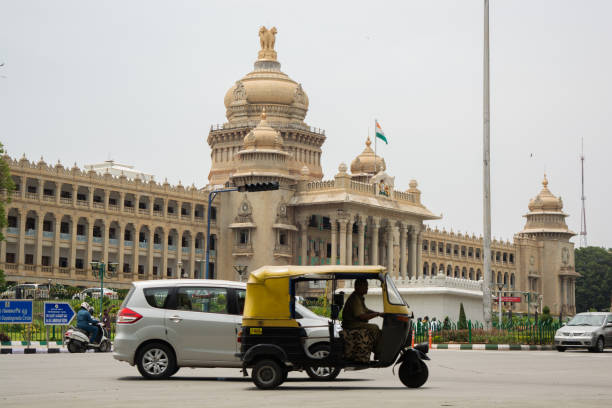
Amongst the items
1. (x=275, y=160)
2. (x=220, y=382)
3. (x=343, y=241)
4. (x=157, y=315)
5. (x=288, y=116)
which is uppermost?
(x=288, y=116)

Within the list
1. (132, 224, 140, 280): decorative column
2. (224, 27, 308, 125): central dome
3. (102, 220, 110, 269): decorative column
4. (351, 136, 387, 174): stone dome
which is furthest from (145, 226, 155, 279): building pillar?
(351, 136, 387, 174): stone dome

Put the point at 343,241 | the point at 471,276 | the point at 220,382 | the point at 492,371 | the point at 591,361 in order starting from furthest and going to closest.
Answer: the point at 471,276
the point at 343,241
the point at 591,361
the point at 492,371
the point at 220,382

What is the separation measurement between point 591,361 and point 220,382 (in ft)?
40.8

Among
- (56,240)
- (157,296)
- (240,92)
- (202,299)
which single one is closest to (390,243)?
(240,92)

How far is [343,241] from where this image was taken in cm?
7412

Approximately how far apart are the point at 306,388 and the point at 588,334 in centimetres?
1905

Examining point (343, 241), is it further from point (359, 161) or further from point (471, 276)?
point (471, 276)

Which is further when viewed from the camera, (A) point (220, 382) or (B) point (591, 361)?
(B) point (591, 361)

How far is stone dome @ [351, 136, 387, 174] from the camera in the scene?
89.7 meters

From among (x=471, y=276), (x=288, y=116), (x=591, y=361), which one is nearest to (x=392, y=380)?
(x=591, y=361)

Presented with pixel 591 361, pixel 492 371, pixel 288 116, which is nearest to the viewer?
pixel 492 371

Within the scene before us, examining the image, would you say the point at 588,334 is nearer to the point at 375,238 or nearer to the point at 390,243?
the point at 375,238

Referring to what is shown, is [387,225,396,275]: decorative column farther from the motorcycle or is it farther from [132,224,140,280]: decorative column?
the motorcycle

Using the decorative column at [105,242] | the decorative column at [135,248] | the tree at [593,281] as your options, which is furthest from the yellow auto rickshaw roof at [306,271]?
the tree at [593,281]
